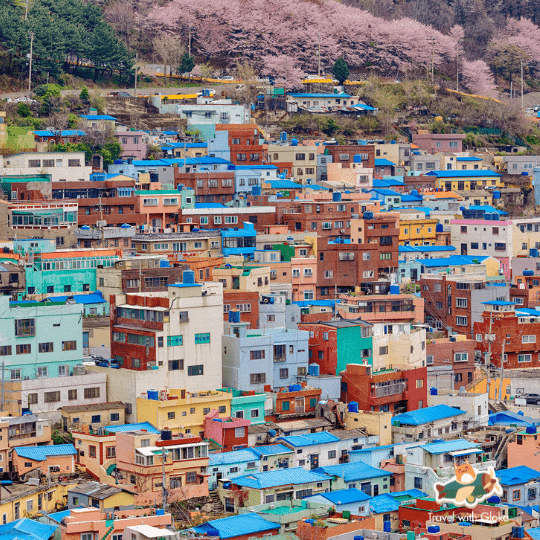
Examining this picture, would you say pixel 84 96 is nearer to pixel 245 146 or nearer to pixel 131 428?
pixel 245 146

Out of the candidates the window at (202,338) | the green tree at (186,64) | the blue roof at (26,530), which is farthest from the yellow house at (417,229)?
the blue roof at (26,530)

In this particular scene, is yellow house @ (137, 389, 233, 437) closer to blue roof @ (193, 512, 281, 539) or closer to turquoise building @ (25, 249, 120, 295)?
blue roof @ (193, 512, 281, 539)

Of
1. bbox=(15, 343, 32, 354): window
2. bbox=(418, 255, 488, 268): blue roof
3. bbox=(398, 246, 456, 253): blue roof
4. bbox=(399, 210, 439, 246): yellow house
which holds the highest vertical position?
bbox=(399, 210, 439, 246): yellow house

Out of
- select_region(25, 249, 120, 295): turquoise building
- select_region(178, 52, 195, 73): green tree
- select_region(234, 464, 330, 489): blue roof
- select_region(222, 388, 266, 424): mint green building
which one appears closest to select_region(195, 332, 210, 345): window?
select_region(222, 388, 266, 424): mint green building

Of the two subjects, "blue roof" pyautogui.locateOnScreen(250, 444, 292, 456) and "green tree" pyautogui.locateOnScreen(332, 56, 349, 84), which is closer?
"blue roof" pyautogui.locateOnScreen(250, 444, 292, 456)

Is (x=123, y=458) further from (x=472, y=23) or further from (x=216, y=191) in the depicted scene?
(x=472, y=23)

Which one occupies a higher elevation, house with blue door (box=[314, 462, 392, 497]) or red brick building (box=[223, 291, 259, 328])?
red brick building (box=[223, 291, 259, 328])

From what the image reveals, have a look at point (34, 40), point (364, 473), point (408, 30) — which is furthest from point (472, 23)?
point (364, 473)
